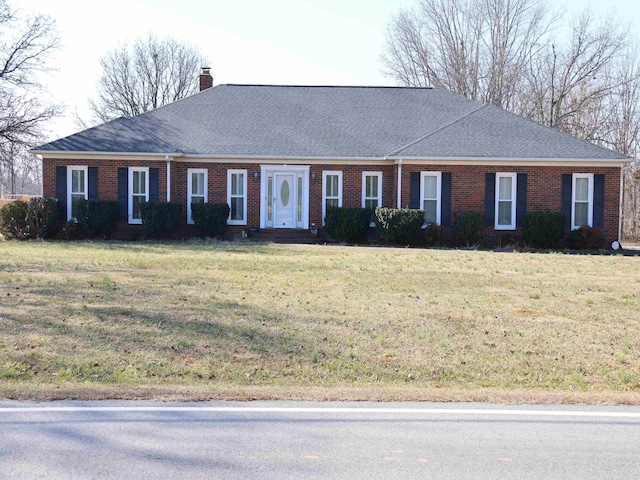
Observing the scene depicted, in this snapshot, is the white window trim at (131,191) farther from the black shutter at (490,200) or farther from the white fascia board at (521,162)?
the black shutter at (490,200)

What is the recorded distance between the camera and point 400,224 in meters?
24.1

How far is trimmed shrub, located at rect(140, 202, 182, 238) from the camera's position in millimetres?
24672

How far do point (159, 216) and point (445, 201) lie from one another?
9.38 metres

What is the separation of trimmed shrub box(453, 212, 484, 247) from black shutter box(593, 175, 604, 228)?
12.7ft

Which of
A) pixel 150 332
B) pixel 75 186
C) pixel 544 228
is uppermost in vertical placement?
pixel 75 186

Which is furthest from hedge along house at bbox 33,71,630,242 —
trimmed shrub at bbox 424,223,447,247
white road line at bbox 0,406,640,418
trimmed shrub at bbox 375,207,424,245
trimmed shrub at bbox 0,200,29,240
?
white road line at bbox 0,406,640,418

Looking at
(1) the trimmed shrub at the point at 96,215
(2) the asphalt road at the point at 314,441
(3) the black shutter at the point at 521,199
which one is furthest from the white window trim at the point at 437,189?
(2) the asphalt road at the point at 314,441

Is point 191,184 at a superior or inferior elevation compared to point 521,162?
inferior

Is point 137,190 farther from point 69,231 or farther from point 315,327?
point 315,327

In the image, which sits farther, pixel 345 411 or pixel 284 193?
pixel 284 193

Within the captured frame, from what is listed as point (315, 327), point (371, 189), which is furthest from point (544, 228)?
point (315, 327)

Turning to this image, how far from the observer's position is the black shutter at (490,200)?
25125 millimetres

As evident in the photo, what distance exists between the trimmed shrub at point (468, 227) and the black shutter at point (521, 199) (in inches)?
55.3

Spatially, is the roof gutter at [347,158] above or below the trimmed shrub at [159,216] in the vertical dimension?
above
